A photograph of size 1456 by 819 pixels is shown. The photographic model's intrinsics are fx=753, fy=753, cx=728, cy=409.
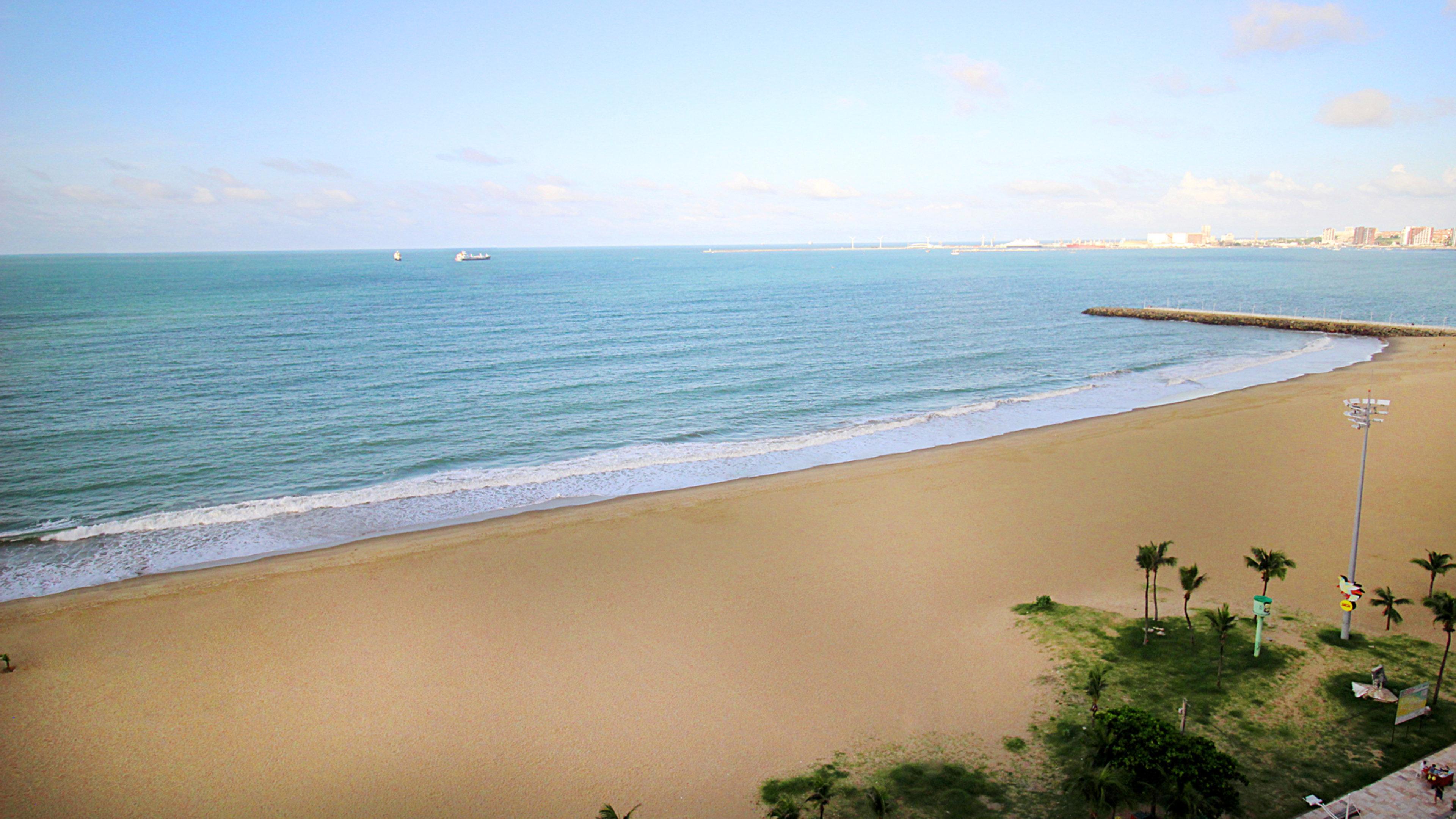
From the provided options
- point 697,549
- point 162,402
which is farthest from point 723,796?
point 162,402

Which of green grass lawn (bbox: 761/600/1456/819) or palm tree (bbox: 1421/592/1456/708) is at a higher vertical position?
palm tree (bbox: 1421/592/1456/708)

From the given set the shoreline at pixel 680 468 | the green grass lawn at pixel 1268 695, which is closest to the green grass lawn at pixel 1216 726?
the green grass lawn at pixel 1268 695

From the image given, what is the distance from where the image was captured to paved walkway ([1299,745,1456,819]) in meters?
13.0

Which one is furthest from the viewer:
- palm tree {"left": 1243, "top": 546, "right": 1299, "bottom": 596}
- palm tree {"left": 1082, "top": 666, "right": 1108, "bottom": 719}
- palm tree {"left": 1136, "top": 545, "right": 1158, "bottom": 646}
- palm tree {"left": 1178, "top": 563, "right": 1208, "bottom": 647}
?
palm tree {"left": 1136, "top": 545, "right": 1158, "bottom": 646}

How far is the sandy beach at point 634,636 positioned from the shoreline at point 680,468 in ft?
4.63

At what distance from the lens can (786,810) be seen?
507 inches

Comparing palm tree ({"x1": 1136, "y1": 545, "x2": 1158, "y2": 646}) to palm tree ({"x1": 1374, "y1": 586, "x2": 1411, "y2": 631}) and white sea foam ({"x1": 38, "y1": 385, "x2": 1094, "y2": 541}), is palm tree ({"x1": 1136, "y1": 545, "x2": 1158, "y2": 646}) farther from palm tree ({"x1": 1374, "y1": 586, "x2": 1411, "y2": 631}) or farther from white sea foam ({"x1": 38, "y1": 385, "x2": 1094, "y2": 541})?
white sea foam ({"x1": 38, "y1": 385, "x2": 1094, "y2": 541})

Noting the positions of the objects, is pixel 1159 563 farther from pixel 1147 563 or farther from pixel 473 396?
pixel 473 396

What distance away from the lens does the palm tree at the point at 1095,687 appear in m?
16.0

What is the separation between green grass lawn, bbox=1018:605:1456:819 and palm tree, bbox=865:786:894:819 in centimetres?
287

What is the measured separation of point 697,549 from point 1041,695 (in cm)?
1243

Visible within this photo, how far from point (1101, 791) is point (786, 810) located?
17.2 ft

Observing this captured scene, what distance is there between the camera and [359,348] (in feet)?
220

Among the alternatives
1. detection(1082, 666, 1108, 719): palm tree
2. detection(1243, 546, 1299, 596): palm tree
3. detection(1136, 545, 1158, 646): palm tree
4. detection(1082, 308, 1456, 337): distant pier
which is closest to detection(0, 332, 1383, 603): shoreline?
detection(1136, 545, 1158, 646): palm tree
